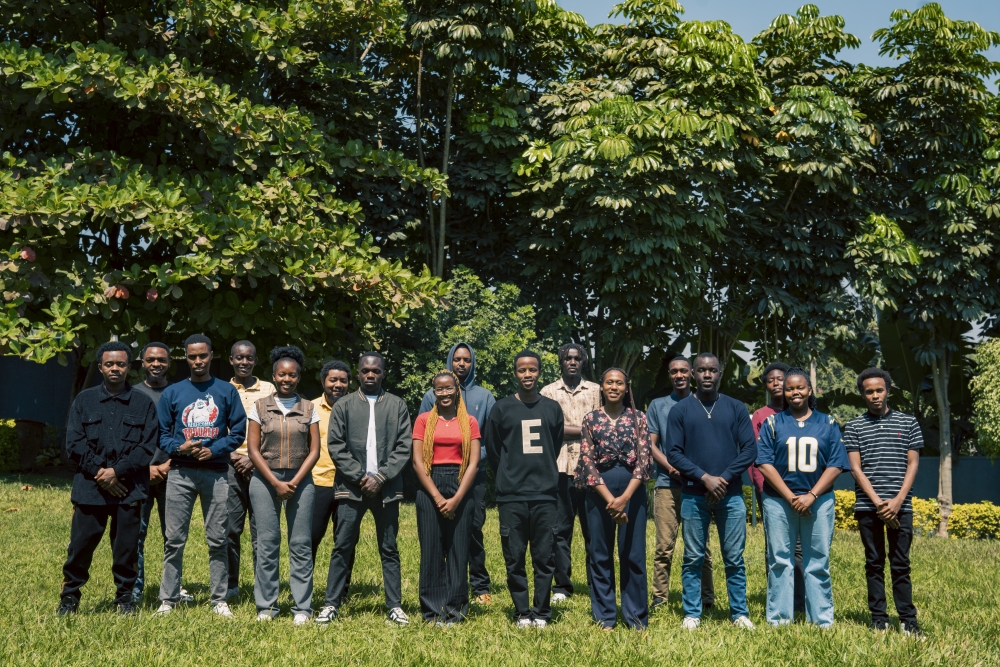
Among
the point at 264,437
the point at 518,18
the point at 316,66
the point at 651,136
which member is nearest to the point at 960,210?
the point at 651,136

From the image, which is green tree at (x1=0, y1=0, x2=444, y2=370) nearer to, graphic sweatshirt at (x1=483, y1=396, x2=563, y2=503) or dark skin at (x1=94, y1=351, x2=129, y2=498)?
dark skin at (x1=94, y1=351, x2=129, y2=498)

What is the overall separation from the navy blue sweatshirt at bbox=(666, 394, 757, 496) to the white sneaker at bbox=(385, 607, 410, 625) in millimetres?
2317

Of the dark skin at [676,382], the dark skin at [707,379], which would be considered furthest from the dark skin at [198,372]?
the dark skin at [707,379]

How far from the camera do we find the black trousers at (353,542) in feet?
23.6

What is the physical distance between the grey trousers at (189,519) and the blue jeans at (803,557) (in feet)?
13.6

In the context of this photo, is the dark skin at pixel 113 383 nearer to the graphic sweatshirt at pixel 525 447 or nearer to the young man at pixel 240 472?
the young man at pixel 240 472

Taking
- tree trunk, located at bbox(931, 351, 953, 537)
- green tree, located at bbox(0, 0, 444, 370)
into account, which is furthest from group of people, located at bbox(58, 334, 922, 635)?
tree trunk, located at bbox(931, 351, 953, 537)

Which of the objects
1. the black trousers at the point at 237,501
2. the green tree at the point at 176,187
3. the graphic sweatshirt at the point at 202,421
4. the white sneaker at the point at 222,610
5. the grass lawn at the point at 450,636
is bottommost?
the grass lawn at the point at 450,636

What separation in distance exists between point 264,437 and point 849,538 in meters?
10.9

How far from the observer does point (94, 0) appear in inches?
570

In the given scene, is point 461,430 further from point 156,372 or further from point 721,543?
point 156,372

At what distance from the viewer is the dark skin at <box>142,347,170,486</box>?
7.38 meters

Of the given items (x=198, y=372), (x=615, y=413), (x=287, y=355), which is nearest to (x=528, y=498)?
(x=615, y=413)

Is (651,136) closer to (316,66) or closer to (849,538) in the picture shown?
(316,66)
